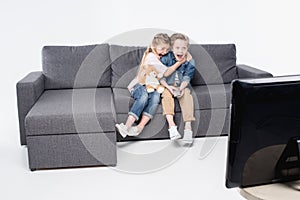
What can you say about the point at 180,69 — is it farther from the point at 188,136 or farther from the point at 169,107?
the point at 188,136

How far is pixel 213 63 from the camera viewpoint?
3.91 meters

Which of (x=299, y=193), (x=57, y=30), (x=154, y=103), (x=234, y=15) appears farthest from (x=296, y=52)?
(x=299, y=193)

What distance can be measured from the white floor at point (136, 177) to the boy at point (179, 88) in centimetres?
17

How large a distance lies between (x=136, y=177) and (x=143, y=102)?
2.44 ft

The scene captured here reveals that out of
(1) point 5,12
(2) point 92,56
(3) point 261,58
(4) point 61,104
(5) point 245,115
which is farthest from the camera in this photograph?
(3) point 261,58

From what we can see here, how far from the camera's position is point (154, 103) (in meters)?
3.30

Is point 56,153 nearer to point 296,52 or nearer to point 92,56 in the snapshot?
point 92,56

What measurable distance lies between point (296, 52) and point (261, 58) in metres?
0.40

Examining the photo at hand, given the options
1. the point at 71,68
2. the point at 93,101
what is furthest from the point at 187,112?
the point at 71,68

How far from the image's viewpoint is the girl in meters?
3.22

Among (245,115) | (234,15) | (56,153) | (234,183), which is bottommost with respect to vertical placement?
(56,153)

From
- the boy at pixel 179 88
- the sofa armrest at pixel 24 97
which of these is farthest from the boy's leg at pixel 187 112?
the sofa armrest at pixel 24 97

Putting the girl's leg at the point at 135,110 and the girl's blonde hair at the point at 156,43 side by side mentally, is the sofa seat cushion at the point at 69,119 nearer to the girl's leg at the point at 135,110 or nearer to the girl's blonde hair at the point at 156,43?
the girl's leg at the point at 135,110

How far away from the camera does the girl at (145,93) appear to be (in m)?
3.22
